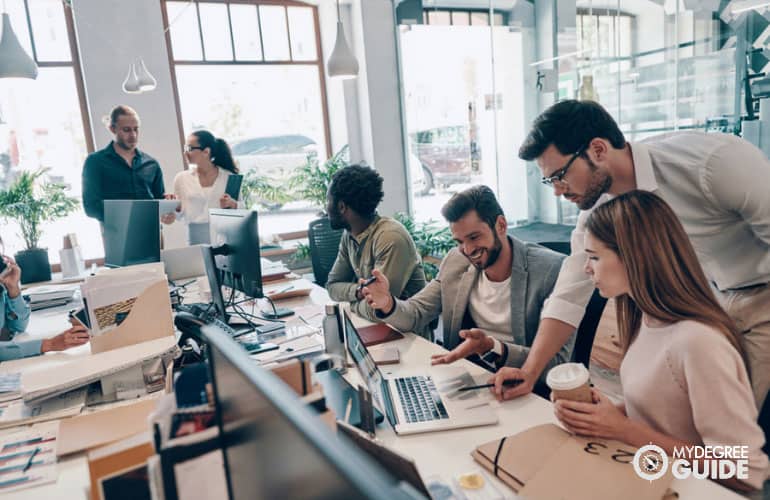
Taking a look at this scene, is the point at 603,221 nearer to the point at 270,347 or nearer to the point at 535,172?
the point at 270,347

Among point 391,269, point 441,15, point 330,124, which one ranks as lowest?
point 391,269

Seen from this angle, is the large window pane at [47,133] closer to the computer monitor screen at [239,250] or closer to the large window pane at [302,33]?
the large window pane at [302,33]

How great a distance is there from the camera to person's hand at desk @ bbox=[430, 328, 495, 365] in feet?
5.40

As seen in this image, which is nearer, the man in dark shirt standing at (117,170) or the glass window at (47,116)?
the man in dark shirt standing at (117,170)

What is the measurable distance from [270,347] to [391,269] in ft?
2.31

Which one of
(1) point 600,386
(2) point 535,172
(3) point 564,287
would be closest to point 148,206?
(3) point 564,287

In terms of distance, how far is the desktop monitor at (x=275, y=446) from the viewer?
0.40m

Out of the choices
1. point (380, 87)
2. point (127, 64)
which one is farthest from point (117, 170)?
point (380, 87)

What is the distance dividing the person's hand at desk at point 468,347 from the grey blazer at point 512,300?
0.11 m

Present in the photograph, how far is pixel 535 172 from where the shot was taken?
197 inches

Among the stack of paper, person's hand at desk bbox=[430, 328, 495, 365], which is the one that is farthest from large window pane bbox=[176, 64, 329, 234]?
person's hand at desk bbox=[430, 328, 495, 365]

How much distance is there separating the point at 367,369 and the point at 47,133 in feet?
15.7

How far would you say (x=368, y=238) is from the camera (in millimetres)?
2521

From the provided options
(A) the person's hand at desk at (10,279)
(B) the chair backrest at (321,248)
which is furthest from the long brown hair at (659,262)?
(B) the chair backrest at (321,248)
